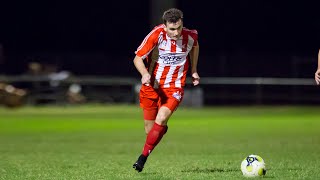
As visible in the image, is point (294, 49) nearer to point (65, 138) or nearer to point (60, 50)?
point (60, 50)

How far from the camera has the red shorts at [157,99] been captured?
10.1m

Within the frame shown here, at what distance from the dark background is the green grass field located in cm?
1484

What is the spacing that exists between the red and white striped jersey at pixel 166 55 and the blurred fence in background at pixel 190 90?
21538 mm

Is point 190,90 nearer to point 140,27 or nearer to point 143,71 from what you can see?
point 140,27

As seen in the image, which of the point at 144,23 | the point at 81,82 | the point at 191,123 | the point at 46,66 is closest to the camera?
the point at 191,123

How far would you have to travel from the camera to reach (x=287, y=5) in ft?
139

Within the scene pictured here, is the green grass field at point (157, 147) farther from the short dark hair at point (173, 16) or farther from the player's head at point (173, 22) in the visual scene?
the short dark hair at point (173, 16)

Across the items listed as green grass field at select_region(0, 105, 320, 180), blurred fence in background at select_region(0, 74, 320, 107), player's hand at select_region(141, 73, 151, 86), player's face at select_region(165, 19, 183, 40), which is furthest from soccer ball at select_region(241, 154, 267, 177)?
blurred fence in background at select_region(0, 74, 320, 107)

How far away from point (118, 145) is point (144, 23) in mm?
28839

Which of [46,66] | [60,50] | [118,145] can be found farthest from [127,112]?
[60,50]

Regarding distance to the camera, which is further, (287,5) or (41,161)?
(287,5)

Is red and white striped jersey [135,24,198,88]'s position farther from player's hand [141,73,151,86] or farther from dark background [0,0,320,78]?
dark background [0,0,320,78]

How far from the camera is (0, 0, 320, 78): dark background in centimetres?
4153

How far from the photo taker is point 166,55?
10.1m
